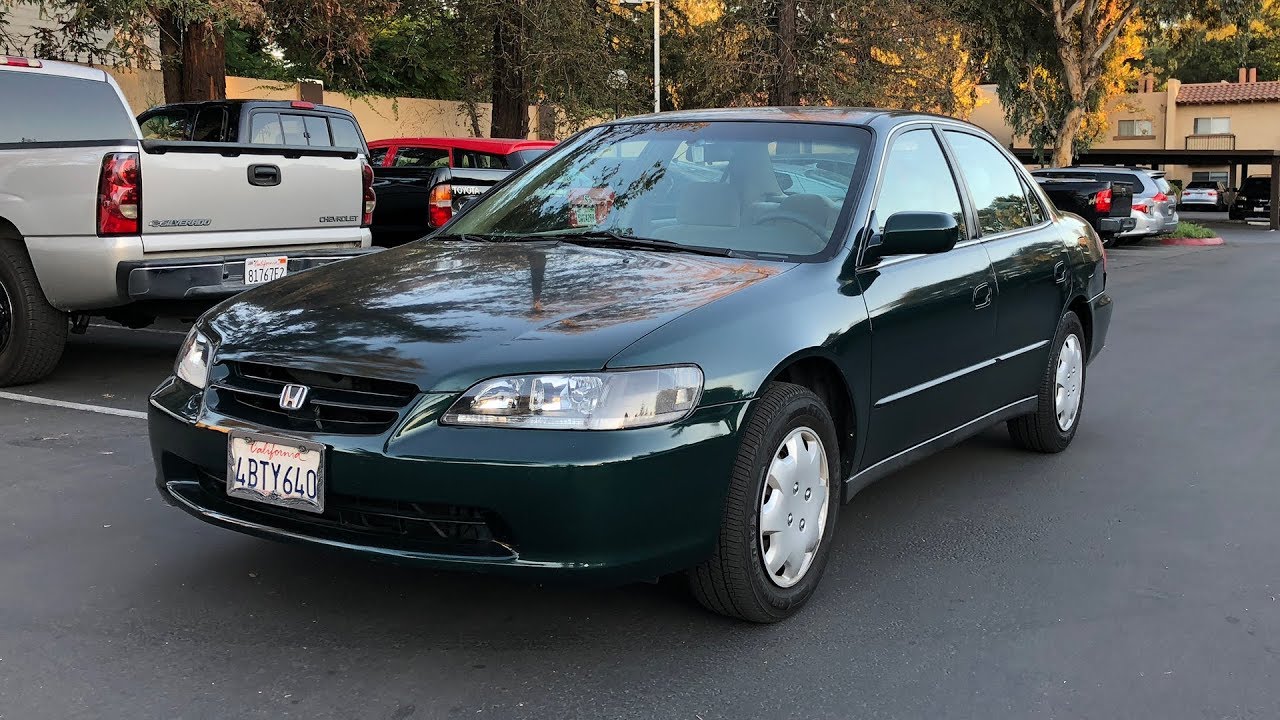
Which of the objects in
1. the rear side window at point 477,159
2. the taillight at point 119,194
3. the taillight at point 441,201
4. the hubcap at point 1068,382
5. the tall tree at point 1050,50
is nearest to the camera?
the hubcap at point 1068,382

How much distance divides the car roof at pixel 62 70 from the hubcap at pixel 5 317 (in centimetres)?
138

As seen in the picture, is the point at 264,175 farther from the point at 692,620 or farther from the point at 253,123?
the point at 692,620

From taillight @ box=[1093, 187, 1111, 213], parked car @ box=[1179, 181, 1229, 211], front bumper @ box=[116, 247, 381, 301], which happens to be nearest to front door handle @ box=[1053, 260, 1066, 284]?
front bumper @ box=[116, 247, 381, 301]

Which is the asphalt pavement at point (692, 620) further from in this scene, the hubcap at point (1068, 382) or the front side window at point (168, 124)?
the front side window at point (168, 124)

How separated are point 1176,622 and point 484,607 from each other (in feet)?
6.98

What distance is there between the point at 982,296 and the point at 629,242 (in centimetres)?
152

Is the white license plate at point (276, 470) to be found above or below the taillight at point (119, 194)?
below

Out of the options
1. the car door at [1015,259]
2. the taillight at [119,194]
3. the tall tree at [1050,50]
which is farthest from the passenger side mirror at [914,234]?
the tall tree at [1050,50]

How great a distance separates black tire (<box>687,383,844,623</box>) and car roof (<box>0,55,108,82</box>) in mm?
6098

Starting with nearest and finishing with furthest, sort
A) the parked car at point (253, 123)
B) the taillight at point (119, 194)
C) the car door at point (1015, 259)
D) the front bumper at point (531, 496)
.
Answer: the front bumper at point (531, 496) → the car door at point (1015, 259) → the taillight at point (119, 194) → the parked car at point (253, 123)

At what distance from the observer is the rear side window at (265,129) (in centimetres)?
1102

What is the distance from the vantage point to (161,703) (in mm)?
3256

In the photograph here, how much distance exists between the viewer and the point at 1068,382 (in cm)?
623

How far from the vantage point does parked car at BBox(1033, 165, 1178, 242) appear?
953 inches
